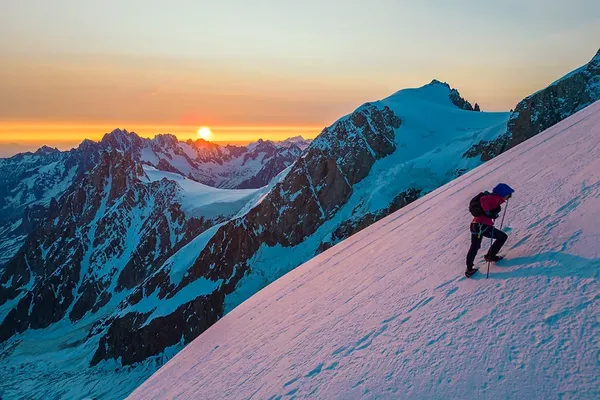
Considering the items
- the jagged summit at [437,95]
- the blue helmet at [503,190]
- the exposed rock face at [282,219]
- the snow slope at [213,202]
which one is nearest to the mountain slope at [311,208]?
the exposed rock face at [282,219]

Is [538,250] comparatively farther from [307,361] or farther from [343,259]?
[343,259]

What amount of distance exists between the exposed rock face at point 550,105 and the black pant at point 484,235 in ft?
227

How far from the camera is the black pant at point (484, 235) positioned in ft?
23.7

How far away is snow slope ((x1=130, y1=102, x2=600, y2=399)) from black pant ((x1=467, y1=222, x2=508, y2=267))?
30 cm

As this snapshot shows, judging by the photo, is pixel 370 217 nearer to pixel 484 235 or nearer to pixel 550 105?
pixel 550 105

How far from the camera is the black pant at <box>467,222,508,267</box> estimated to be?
23.7 ft

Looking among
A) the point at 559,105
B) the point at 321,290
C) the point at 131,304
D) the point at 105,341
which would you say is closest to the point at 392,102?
the point at 559,105

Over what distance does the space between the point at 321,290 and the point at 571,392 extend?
7866 mm

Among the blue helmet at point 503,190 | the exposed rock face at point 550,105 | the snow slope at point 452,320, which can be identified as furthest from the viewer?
the exposed rock face at point 550,105

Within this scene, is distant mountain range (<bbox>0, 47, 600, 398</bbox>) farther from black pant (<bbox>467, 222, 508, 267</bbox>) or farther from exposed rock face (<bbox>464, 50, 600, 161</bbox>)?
black pant (<bbox>467, 222, 508, 267</bbox>)

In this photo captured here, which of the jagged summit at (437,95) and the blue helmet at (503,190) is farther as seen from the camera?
the jagged summit at (437,95)

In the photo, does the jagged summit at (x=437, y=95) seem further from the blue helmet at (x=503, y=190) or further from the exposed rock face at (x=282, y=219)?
the blue helmet at (x=503, y=190)

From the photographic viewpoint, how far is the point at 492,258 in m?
7.20

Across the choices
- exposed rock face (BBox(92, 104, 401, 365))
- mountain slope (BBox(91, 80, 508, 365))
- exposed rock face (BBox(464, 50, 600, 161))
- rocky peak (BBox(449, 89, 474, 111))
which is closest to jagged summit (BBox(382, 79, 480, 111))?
rocky peak (BBox(449, 89, 474, 111))
